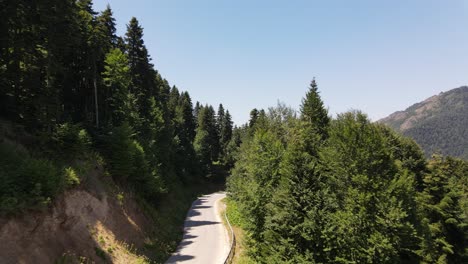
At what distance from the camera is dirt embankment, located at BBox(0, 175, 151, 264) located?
43.8ft

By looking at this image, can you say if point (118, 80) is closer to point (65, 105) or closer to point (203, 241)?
point (65, 105)

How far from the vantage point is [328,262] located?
16891 millimetres

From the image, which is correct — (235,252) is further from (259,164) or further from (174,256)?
(259,164)

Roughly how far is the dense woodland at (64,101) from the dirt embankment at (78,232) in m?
0.93

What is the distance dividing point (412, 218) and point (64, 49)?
26.3 meters

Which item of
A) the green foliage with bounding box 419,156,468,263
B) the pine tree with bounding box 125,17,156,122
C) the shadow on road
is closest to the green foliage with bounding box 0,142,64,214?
the shadow on road

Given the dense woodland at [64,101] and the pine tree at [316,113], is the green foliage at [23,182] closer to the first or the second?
the dense woodland at [64,101]

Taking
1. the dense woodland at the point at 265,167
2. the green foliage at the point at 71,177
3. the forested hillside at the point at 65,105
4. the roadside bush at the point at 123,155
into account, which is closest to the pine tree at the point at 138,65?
the forested hillside at the point at 65,105

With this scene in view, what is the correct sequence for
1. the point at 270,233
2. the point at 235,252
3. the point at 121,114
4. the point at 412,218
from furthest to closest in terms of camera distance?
1. the point at 121,114
2. the point at 235,252
3. the point at 412,218
4. the point at 270,233

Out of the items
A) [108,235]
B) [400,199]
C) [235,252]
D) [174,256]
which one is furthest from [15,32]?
[400,199]

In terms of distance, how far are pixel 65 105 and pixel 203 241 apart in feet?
61.7

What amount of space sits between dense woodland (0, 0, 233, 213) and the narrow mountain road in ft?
19.9

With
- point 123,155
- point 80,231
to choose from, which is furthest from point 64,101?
point 80,231

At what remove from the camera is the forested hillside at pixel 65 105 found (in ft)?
52.4
